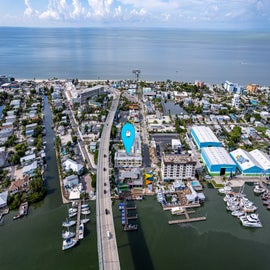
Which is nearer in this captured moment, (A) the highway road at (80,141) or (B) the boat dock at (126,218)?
(B) the boat dock at (126,218)

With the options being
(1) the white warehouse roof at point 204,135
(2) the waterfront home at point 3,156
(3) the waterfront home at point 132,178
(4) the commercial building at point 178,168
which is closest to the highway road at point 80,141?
(3) the waterfront home at point 132,178

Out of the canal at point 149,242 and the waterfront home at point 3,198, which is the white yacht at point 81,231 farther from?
the waterfront home at point 3,198

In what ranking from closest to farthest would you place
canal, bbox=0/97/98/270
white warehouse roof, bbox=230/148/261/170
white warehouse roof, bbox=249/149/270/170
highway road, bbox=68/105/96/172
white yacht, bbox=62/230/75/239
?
1. canal, bbox=0/97/98/270
2. white yacht, bbox=62/230/75/239
3. white warehouse roof, bbox=230/148/261/170
4. white warehouse roof, bbox=249/149/270/170
5. highway road, bbox=68/105/96/172

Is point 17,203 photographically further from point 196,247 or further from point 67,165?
point 196,247

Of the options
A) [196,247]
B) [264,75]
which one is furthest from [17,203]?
[264,75]

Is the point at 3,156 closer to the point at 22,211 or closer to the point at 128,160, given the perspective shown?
the point at 22,211

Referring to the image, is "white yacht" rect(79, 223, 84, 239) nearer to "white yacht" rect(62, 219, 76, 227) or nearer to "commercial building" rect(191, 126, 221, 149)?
"white yacht" rect(62, 219, 76, 227)

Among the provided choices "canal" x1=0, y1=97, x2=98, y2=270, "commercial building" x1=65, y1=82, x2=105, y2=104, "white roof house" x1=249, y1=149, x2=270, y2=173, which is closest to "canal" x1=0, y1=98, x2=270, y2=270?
"canal" x1=0, y1=97, x2=98, y2=270
